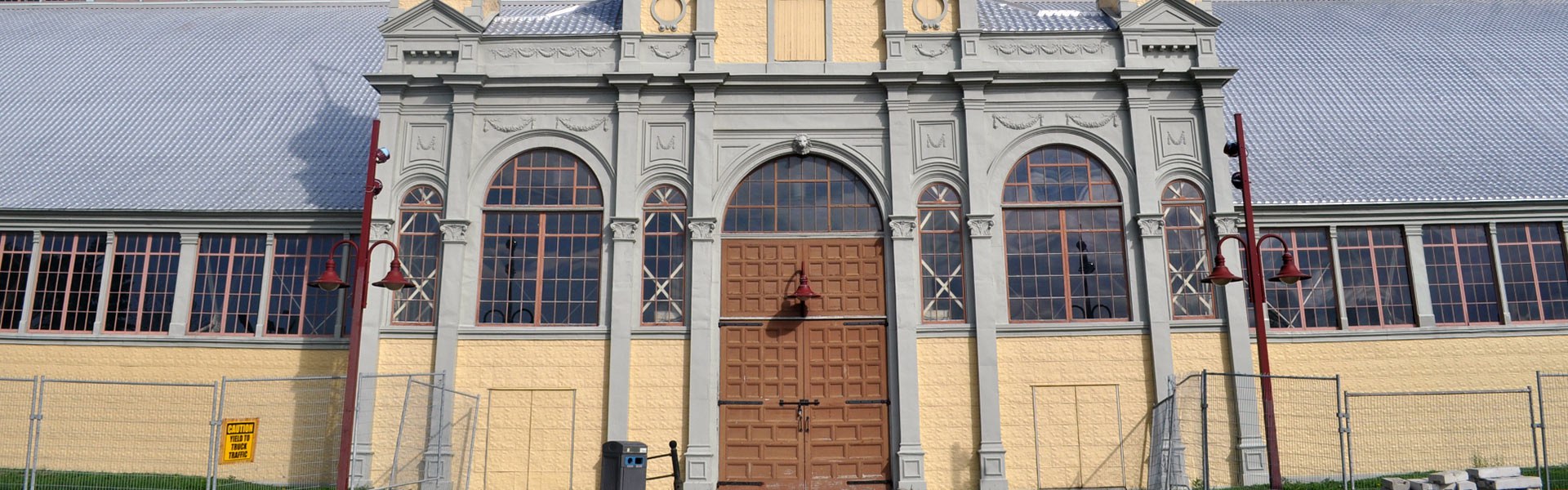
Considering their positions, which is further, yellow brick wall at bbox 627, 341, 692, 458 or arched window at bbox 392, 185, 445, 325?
arched window at bbox 392, 185, 445, 325

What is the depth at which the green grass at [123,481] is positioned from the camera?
17141 mm

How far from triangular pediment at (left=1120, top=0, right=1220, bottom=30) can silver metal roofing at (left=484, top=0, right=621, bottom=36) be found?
9.90 meters

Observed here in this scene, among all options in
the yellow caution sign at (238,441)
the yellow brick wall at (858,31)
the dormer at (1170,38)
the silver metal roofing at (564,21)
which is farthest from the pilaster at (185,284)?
the dormer at (1170,38)

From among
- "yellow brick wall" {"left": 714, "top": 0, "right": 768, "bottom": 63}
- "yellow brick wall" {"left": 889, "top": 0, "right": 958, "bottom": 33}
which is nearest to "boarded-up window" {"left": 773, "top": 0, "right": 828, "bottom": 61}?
"yellow brick wall" {"left": 714, "top": 0, "right": 768, "bottom": 63}

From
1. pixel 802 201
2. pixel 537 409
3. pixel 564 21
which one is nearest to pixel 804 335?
pixel 802 201

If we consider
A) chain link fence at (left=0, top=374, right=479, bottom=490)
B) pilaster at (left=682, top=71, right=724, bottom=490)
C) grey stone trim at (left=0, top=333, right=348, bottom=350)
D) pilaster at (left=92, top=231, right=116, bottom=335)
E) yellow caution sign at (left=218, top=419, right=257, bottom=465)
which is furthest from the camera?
pilaster at (left=92, top=231, right=116, bottom=335)

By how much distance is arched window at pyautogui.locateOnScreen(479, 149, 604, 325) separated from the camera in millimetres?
18844

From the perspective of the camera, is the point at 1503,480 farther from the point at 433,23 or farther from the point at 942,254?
the point at 433,23

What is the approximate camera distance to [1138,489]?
18.0m

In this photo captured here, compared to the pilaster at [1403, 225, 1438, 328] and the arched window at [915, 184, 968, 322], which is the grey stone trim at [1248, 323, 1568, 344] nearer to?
the pilaster at [1403, 225, 1438, 328]

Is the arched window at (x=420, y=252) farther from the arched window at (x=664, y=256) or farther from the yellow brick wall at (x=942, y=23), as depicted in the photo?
the yellow brick wall at (x=942, y=23)

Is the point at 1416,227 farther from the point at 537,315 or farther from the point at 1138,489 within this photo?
the point at 537,315

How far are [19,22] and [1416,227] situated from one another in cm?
3555

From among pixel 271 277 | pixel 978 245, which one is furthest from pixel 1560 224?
pixel 271 277
